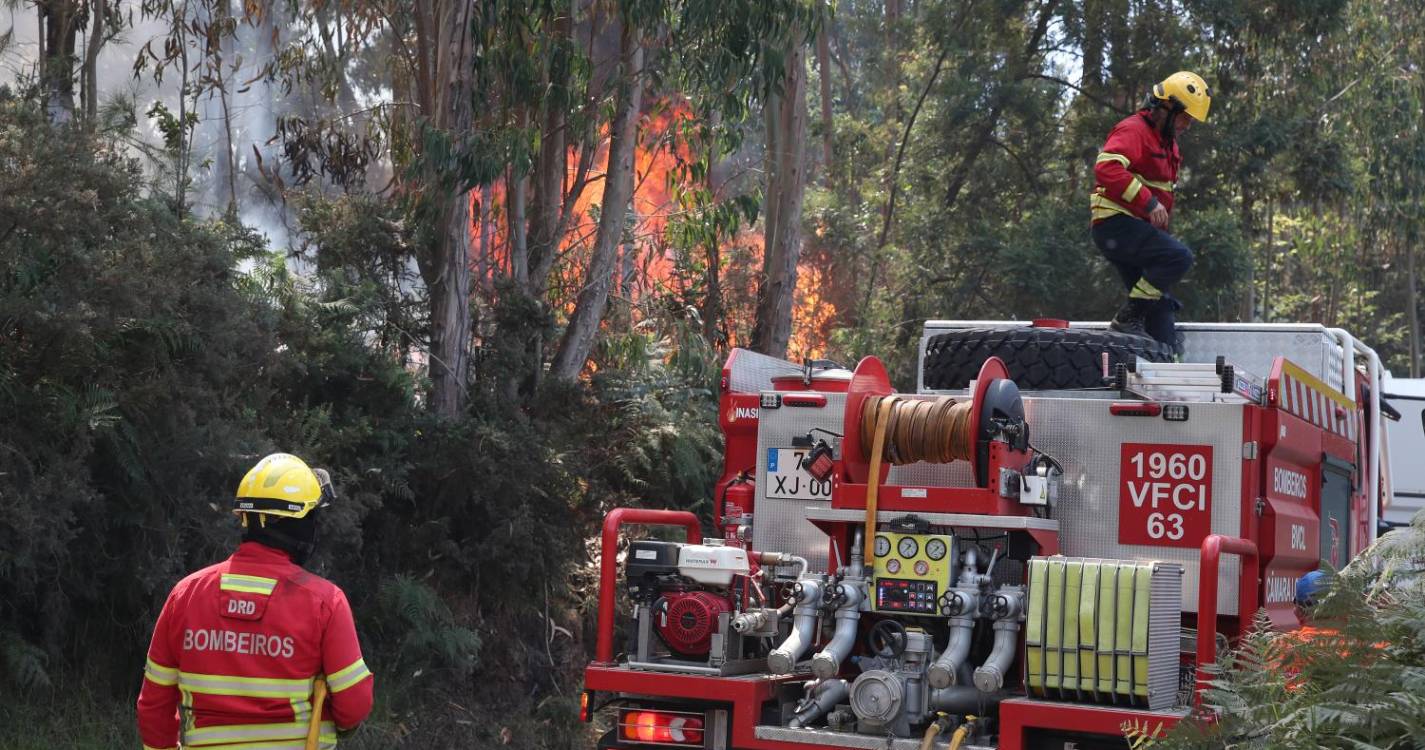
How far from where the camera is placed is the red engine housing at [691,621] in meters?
6.50

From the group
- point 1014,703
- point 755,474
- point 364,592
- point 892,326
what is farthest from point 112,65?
point 1014,703

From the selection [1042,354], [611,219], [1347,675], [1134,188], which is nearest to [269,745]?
[1347,675]

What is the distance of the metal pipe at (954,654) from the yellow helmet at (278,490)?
260cm

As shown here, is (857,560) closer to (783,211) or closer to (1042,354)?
(1042,354)

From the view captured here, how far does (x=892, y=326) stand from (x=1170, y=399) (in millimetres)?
14709

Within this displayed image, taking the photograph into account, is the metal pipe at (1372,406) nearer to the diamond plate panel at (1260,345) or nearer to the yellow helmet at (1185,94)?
the diamond plate panel at (1260,345)

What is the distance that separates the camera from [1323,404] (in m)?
7.48

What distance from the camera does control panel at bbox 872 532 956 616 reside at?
627cm

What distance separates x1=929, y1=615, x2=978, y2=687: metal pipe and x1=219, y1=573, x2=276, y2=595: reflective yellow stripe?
105 inches

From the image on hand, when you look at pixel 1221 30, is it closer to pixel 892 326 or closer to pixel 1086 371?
pixel 892 326

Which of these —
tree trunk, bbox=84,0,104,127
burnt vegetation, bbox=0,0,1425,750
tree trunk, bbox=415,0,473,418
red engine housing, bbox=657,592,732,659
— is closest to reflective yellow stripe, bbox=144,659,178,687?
red engine housing, bbox=657,592,732,659

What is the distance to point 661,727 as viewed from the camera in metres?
6.43

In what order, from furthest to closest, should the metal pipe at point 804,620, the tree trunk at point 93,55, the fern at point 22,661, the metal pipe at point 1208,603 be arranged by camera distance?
the tree trunk at point 93,55
the fern at point 22,661
the metal pipe at point 804,620
the metal pipe at point 1208,603

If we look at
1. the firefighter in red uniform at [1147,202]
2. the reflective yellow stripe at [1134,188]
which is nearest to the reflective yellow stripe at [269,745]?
the firefighter in red uniform at [1147,202]
